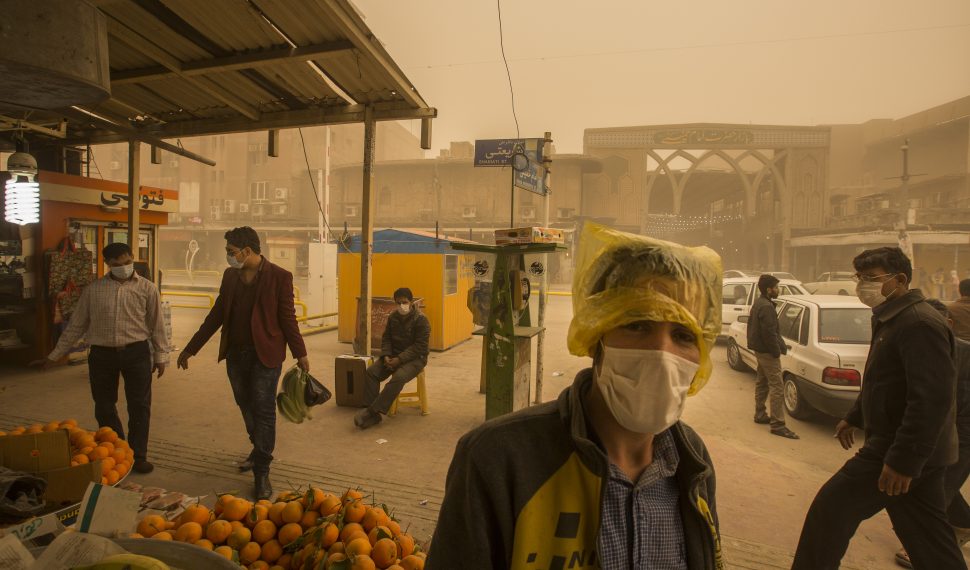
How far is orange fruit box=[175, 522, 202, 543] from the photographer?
2.44 meters

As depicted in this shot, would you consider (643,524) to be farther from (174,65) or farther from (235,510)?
(174,65)

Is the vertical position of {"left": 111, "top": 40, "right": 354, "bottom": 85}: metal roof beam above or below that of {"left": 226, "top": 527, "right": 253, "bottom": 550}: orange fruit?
above

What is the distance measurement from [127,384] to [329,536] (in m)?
3.25

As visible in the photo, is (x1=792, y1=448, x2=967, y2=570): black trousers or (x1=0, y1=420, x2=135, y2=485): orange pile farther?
(x1=0, y1=420, x2=135, y2=485): orange pile

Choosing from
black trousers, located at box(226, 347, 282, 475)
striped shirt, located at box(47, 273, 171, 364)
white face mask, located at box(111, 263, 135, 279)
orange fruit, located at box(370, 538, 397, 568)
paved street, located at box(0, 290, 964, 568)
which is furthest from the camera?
white face mask, located at box(111, 263, 135, 279)

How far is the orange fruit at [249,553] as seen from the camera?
94.9 inches

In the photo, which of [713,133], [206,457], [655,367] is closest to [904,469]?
[655,367]

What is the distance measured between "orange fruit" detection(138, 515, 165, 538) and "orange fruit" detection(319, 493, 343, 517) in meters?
0.81

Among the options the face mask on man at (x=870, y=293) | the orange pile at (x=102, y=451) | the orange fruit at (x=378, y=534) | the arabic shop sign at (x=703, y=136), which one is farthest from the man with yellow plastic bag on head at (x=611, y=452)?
the arabic shop sign at (x=703, y=136)

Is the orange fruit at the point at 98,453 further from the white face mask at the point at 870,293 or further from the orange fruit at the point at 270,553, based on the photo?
the white face mask at the point at 870,293

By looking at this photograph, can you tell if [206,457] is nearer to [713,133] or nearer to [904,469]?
[904,469]

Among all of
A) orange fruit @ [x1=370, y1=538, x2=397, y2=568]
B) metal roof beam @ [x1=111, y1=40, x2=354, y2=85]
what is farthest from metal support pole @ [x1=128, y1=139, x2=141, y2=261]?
orange fruit @ [x1=370, y1=538, x2=397, y2=568]

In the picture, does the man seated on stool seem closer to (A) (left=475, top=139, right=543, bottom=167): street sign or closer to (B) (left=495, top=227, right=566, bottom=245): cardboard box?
(B) (left=495, top=227, right=566, bottom=245): cardboard box

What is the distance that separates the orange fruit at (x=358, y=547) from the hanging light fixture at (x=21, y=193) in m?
6.82
